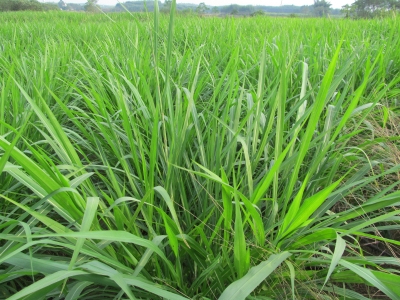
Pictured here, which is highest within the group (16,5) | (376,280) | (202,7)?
(16,5)

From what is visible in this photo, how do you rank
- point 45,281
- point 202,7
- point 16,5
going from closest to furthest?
point 45,281 → point 202,7 → point 16,5

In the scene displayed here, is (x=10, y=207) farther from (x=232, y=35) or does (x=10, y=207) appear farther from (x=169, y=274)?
(x=232, y=35)

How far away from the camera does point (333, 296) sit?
0.58m

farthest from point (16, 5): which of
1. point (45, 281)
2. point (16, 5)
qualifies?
point (45, 281)

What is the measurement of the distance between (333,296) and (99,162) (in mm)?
700

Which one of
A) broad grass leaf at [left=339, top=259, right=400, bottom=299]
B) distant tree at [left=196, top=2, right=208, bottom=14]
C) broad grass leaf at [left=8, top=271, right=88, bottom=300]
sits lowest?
broad grass leaf at [left=339, top=259, right=400, bottom=299]

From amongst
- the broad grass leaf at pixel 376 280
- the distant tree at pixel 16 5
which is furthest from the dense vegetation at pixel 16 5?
the broad grass leaf at pixel 376 280

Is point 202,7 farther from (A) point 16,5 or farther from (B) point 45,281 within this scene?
(A) point 16,5

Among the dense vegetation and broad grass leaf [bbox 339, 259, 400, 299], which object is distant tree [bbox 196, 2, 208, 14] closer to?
broad grass leaf [bbox 339, 259, 400, 299]

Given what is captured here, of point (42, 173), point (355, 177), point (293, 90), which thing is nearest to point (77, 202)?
point (42, 173)

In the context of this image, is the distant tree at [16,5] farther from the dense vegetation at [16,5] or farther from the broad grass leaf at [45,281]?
the broad grass leaf at [45,281]

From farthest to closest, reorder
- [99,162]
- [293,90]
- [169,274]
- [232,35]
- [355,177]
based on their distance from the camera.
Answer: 1. [232,35]
2. [293,90]
3. [99,162]
4. [355,177]
5. [169,274]

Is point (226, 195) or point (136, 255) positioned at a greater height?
point (226, 195)

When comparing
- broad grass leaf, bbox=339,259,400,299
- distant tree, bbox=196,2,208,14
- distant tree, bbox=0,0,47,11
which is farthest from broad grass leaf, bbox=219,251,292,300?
distant tree, bbox=0,0,47,11
